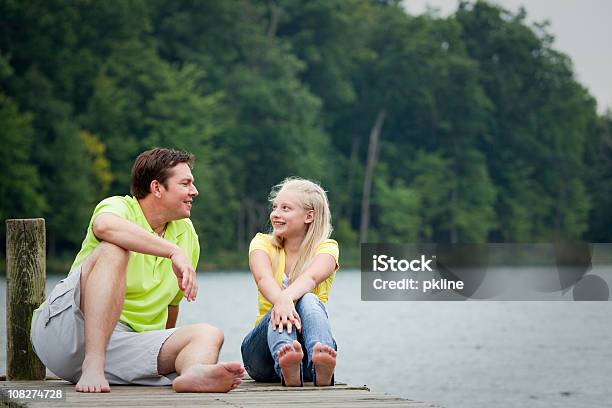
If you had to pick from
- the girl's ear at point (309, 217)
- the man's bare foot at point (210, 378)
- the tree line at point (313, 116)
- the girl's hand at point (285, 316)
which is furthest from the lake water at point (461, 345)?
the man's bare foot at point (210, 378)

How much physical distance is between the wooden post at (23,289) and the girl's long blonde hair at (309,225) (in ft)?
4.47

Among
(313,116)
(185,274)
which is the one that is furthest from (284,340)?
(313,116)

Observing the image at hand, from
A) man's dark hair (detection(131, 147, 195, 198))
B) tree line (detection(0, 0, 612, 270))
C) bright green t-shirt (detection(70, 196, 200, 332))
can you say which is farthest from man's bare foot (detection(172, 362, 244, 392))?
tree line (detection(0, 0, 612, 270))

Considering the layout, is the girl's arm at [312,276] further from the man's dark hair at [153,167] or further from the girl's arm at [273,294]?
the man's dark hair at [153,167]

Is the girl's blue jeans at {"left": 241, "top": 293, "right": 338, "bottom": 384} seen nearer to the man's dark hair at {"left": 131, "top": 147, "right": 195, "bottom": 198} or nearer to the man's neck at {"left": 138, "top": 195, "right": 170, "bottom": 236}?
the man's neck at {"left": 138, "top": 195, "right": 170, "bottom": 236}

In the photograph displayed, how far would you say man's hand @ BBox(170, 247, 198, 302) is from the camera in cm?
485

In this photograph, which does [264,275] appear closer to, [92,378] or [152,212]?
[152,212]

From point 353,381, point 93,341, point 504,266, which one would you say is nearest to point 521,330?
point 353,381

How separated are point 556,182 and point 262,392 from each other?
179 feet

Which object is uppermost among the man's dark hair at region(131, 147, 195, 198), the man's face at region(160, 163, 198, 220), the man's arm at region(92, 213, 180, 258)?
the man's dark hair at region(131, 147, 195, 198)

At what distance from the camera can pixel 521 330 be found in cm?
2422

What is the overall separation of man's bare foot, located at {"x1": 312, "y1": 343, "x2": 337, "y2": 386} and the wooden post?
5.60 feet

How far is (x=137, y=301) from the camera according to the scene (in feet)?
17.3

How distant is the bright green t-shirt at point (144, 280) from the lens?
5199 millimetres
